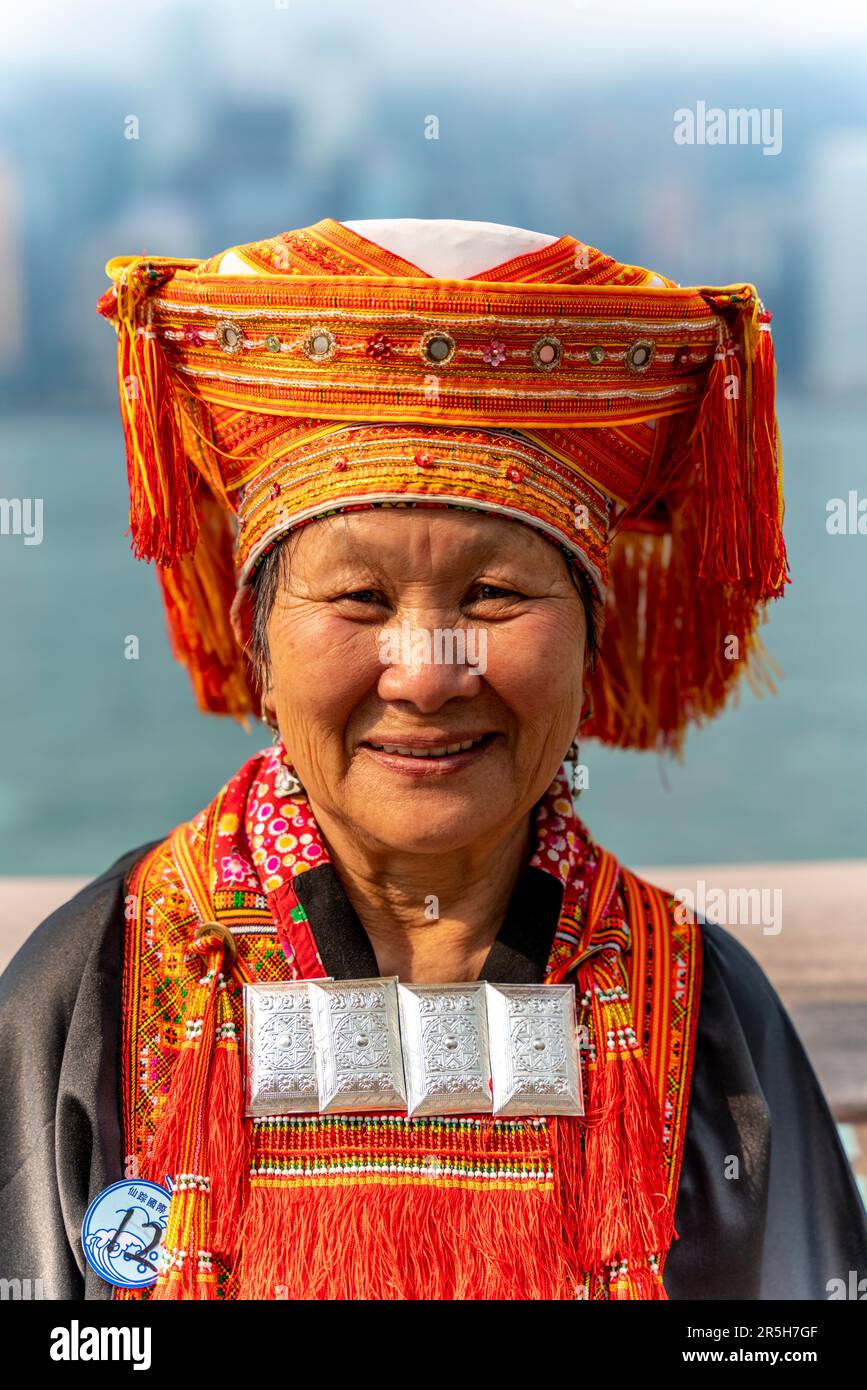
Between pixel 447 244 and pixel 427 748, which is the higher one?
pixel 447 244

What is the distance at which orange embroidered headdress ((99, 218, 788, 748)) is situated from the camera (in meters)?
1.72

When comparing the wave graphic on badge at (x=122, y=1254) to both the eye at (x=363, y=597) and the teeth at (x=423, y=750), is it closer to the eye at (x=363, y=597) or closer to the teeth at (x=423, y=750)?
the teeth at (x=423, y=750)

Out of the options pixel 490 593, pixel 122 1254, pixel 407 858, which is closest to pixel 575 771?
pixel 407 858

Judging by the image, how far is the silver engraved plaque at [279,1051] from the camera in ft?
5.99

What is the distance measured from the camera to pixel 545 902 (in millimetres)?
1973

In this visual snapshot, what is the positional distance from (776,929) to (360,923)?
1991 millimetres

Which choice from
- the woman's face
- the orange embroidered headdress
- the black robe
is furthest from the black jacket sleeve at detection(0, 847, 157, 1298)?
the orange embroidered headdress

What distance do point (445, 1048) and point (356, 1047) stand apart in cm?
11

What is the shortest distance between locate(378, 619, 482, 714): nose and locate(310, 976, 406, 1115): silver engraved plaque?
14.7 inches

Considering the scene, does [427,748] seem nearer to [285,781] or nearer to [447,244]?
[285,781]

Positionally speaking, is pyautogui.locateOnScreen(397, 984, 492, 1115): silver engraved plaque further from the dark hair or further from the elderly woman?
the dark hair

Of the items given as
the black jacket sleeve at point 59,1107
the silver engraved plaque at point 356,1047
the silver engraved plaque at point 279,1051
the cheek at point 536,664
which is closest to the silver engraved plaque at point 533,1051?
the silver engraved plaque at point 356,1047

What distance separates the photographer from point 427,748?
177 cm

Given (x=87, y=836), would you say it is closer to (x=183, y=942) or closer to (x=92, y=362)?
(x=92, y=362)
